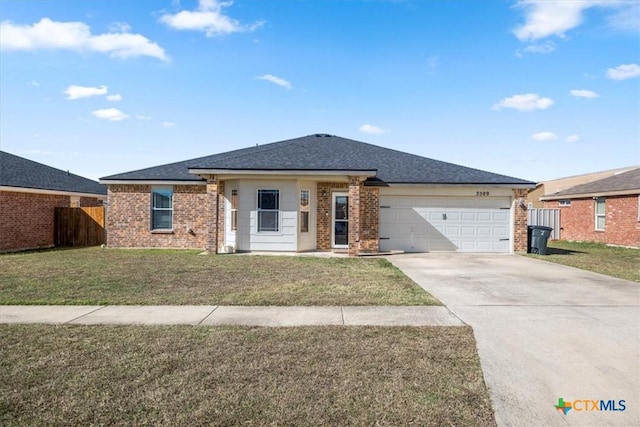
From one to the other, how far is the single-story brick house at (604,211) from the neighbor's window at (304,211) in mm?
15969

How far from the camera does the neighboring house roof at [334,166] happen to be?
46.3 ft

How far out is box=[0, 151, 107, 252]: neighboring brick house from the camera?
16.0 metres

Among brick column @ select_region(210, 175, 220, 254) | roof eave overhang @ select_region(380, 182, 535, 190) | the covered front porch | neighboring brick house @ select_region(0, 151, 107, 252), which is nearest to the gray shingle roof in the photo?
roof eave overhang @ select_region(380, 182, 535, 190)

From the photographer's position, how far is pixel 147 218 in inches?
655

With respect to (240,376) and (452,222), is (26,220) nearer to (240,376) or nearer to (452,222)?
(240,376)

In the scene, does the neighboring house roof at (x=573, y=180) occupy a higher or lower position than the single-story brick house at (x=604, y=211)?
higher

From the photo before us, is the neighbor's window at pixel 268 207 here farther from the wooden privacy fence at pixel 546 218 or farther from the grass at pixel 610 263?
the wooden privacy fence at pixel 546 218

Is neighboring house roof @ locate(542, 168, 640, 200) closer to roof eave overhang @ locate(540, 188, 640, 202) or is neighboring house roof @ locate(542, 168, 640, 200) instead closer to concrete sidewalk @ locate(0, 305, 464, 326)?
roof eave overhang @ locate(540, 188, 640, 202)

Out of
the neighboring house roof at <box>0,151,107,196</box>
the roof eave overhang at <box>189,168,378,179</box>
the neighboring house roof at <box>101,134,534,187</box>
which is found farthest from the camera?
the neighboring house roof at <box>0,151,107,196</box>

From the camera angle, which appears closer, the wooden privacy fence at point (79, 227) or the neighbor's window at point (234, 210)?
the neighbor's window at point (234, 210)

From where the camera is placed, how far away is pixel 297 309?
6.37 meters

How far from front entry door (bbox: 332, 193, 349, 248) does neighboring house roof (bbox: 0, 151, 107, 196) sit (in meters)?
13.4

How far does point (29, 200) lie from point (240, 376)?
59.6 feet

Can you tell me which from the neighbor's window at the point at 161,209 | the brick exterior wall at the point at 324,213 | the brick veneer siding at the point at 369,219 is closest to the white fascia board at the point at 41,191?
the neighbor's window at the point at 161,209
